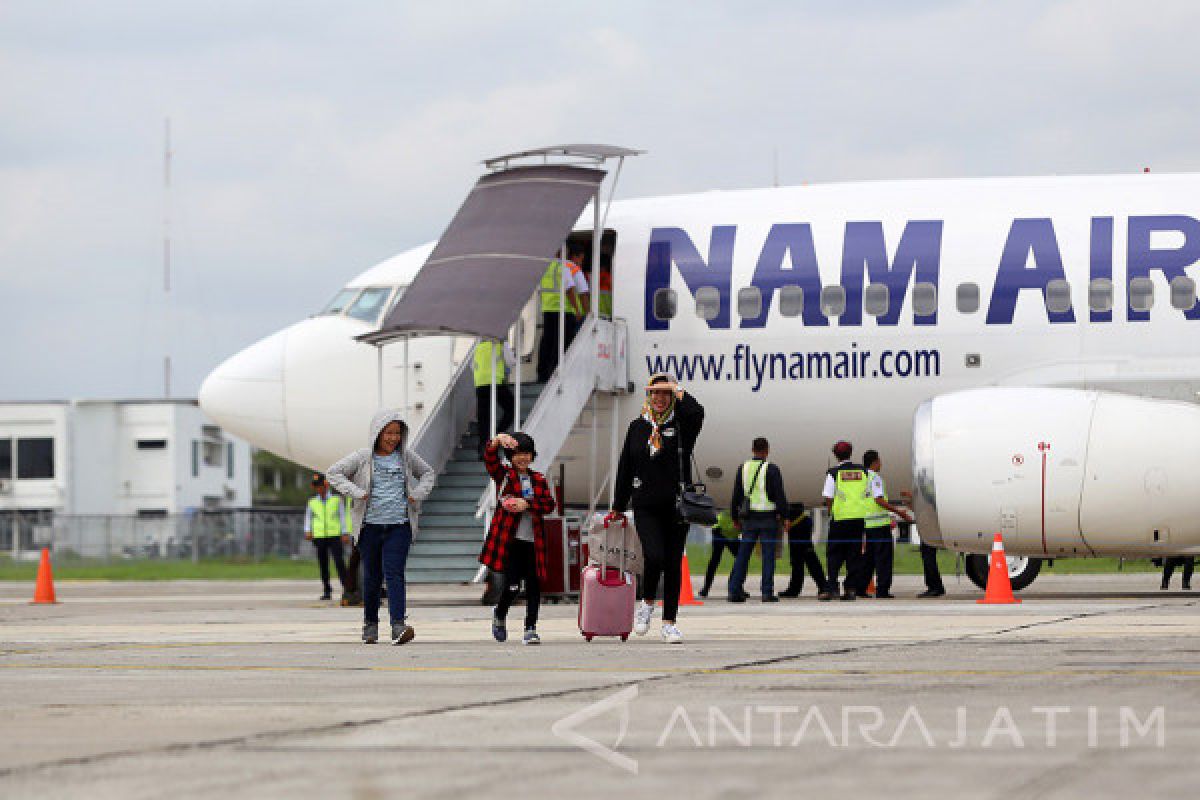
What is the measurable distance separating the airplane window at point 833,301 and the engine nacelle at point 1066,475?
8.12ft

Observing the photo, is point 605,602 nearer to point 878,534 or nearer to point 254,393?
point 878,534

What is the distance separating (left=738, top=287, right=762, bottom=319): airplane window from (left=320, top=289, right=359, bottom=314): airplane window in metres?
5.52

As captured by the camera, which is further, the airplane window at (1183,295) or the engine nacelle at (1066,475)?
the airplane window at (1183,295)

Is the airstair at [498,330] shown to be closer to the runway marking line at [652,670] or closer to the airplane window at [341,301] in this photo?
the airplane window at [341,301]

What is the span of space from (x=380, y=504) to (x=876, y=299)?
9458mm

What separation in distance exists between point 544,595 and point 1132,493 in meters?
6.51

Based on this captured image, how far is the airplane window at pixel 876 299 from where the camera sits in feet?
74.0

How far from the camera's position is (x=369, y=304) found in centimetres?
2523

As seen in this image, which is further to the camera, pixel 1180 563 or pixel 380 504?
pixel 1180 563

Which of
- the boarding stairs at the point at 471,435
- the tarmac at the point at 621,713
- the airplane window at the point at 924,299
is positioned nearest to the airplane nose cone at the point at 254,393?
the boarding stairs at the point at 471,435

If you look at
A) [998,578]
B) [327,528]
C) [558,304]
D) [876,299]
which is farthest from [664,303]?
[327,528]

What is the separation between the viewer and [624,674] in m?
10.9

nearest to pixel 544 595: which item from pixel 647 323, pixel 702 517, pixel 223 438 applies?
pixel 647 323

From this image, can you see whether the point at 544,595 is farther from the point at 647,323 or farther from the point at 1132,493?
the point at 1132,493
